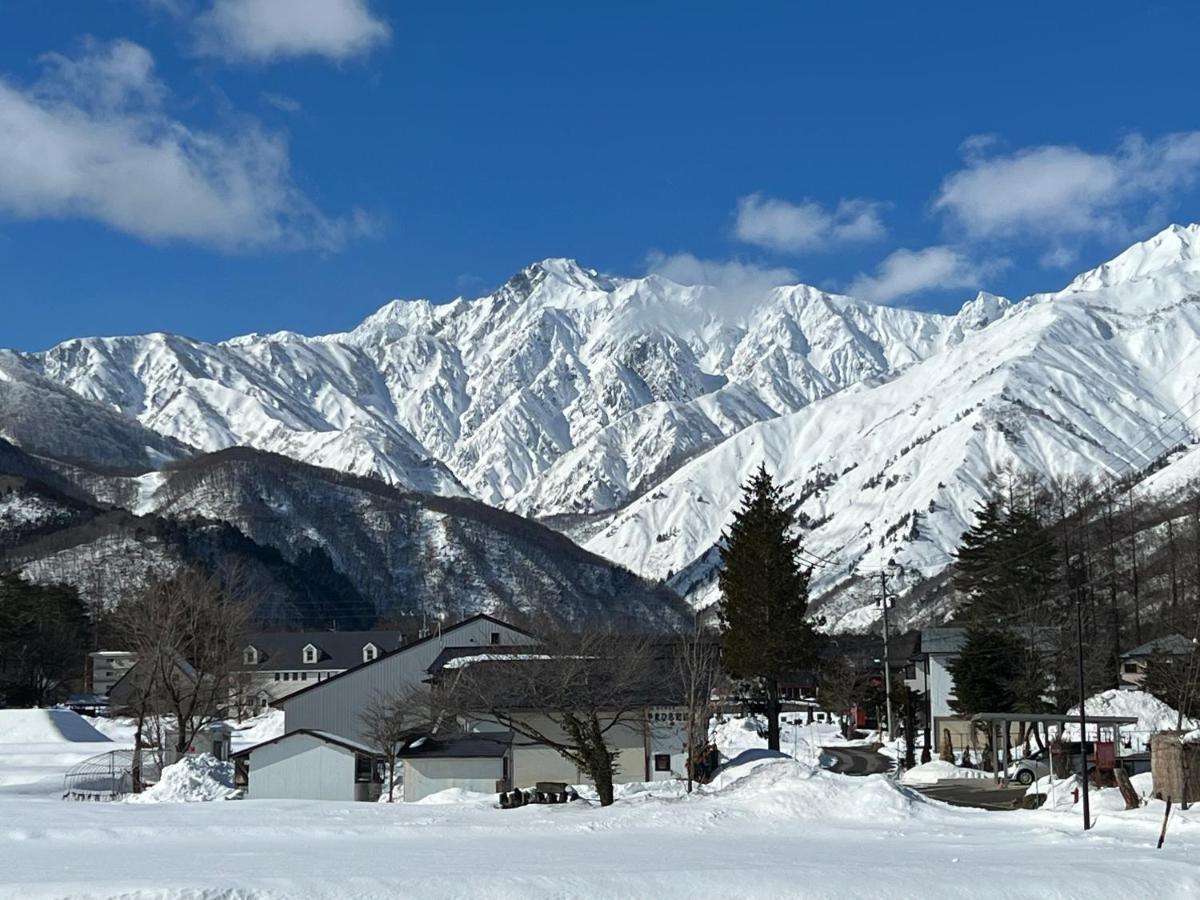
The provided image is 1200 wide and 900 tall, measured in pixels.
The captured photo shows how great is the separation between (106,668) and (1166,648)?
98077 millimetres

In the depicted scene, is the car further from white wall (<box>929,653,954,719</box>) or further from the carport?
white wall (<box>929,653,954,719</box>)

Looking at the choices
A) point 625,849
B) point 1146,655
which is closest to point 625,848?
point 625,849

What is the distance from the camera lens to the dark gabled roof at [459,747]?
162 ft

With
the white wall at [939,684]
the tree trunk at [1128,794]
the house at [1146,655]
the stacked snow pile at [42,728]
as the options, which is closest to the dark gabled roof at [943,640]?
the white wall at [939,684]

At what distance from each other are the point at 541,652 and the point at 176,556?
132529 millimetres

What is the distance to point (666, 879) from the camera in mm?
24438

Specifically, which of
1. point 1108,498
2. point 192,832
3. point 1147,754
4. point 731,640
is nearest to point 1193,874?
point 192,832

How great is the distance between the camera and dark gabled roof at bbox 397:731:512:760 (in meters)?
49.5

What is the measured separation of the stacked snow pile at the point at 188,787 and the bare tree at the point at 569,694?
855cm

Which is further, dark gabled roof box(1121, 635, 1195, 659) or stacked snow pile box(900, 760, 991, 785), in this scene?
dark gabled roof box(1121, 635, 1195, 659)

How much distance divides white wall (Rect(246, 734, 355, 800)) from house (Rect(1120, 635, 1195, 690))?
36859 millimetres

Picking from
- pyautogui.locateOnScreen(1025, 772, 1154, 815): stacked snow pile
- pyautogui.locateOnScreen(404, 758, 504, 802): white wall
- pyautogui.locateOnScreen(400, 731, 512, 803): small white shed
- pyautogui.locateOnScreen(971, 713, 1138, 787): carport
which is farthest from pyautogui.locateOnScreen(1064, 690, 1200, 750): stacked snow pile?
pyautogui.locateOnScreen(404, 758, 504, 802): white wall

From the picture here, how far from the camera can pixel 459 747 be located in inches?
1978

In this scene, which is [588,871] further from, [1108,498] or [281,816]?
[1108,498]
